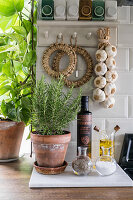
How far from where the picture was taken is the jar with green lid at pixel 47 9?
4.04 feet

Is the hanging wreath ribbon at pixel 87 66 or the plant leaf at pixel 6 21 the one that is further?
the plant leaf at pixel 6 21

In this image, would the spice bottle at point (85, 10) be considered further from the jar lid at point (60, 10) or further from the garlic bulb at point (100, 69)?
the garlic bulb at point (100, 69)

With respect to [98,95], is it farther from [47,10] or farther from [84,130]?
[47,10]

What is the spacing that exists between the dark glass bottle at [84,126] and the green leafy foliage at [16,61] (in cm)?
28

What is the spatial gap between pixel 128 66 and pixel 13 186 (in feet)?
2.75

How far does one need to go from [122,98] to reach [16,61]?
0.64 meters

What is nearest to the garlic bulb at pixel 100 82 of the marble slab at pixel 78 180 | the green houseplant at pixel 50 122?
the green houseplant at pixel 50 122

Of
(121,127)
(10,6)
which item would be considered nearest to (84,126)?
(121,127)

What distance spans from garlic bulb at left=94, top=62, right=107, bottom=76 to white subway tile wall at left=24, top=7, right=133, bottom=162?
0.32 ft

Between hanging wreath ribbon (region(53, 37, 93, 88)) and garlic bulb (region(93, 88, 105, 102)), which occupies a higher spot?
hanging wreath ribbon (region(53, 37, 93, 88))

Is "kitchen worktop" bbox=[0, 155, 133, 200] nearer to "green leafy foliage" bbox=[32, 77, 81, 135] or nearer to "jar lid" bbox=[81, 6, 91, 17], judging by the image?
"green leafy foliage" bbox=[32, 77, 81, 135]

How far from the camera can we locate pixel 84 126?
3.84ft

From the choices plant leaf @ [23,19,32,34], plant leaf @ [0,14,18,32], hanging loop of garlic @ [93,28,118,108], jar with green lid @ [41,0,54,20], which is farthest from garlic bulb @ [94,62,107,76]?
plant leaf @ [0,14,18,32]

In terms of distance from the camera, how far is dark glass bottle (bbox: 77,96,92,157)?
117 cm
